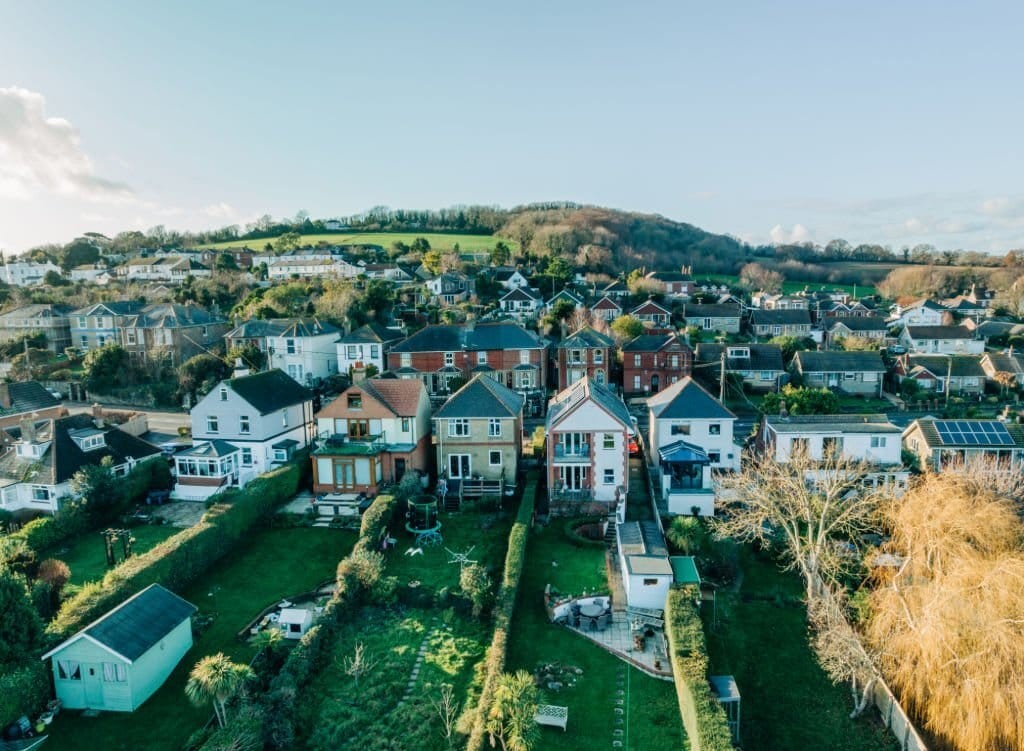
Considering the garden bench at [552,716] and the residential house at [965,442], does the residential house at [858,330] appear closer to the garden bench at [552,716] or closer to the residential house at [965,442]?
the residential house at [965,442]

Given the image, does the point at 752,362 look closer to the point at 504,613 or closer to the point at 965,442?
the point at 965,442

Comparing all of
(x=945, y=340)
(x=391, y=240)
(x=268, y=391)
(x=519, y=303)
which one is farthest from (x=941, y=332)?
(x=391, y=240)

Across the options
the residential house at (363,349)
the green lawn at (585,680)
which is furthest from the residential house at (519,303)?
the green lawn at (585,680)

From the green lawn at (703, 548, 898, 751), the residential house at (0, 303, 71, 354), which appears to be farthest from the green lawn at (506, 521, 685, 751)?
the residential house at (0, 303, 71, 354)

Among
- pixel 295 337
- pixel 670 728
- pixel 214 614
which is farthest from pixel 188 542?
pixel 295 337

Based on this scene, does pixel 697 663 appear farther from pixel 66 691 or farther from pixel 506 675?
pixel 66 691
